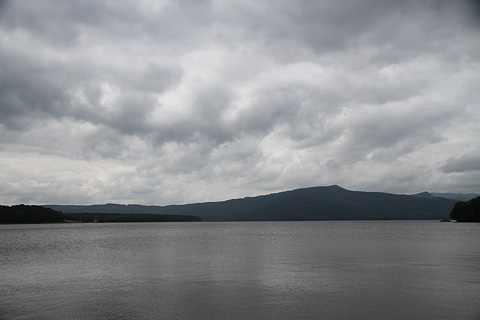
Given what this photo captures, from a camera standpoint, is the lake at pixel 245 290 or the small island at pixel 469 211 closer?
the lake at pixel 245 290

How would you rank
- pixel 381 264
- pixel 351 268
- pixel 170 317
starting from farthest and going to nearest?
pixel 381 264, pixel 351 268, pixel 170 317

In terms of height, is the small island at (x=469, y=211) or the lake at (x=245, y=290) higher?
the small island at (x=469, y=211)

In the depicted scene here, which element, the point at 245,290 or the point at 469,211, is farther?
the point at 469,211

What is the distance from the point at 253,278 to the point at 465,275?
18.8m

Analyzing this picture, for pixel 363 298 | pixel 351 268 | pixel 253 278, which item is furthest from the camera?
pixel 351 268

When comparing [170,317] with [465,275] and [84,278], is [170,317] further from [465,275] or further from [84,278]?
[465,275]

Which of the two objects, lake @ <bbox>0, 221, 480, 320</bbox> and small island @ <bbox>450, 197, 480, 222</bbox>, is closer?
lake @ <bbox>0, 221, 480, 320</bbox>

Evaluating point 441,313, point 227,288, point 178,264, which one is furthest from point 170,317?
point 178,264

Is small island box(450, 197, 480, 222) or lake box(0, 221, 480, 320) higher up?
small island box(450, 197, 480, 222)

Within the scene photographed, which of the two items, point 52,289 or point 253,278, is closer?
point 52,289

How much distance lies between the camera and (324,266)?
126ft

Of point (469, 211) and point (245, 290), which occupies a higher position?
point (469, 211)

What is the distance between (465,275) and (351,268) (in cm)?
1001

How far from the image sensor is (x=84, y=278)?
32469 millimetres
